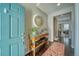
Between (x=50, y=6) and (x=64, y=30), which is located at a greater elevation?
(x=50, y=6)

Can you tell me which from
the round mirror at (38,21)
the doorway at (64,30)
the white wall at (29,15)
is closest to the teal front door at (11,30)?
the white wall at (29,15)

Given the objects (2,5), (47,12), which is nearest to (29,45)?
(47,12)

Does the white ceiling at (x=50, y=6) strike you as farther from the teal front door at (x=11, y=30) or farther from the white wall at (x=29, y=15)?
the teal front door at (x=11, y=30)

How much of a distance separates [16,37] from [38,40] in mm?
310

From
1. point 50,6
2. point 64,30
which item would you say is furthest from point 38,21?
point 64,30

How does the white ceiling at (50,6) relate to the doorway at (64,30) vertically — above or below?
above

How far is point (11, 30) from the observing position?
1.58 metres

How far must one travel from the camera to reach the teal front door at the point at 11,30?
1.53 metres

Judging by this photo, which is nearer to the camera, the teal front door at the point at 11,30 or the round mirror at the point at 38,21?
the teal front door at the point at 11,30

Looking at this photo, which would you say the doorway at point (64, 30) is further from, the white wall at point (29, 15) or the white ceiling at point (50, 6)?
the white wall at point (29, 15)

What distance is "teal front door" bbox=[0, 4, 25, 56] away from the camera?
60.1 inches

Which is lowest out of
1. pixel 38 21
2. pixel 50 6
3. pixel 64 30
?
pixel 64 30

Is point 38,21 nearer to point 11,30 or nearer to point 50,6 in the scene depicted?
point 50,6

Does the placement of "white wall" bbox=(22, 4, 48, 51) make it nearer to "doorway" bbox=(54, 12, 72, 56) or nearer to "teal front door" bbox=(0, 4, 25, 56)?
"teal front door" bbox=(0, 4, 25, 56)
